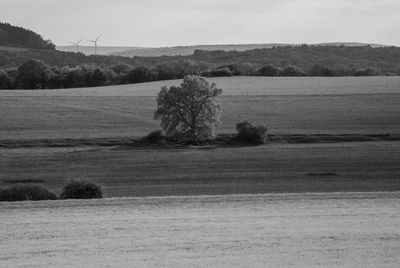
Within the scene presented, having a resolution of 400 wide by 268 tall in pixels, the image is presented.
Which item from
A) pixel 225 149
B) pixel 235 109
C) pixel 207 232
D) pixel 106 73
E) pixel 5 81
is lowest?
Answer: pixel 225 149

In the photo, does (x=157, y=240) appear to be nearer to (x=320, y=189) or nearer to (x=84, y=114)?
(x=320, y=189)

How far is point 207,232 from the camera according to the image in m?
19.0

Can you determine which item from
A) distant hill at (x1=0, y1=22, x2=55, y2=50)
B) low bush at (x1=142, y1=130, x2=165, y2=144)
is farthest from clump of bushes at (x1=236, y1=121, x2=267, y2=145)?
distant hill at (x1=0, y1=22, x2=55, y2=50)

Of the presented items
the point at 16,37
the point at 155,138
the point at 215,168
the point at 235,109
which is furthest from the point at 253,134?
the point at 16,37

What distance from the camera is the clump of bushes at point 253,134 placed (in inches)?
2191

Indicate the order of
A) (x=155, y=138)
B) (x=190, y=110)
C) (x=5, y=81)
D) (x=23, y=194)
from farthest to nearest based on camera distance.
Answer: (x=5, y=81) < (x=190, y=110) < (x=155, y=138) < (x=23, y=194)

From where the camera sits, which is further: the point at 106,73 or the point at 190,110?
the point at 106,73

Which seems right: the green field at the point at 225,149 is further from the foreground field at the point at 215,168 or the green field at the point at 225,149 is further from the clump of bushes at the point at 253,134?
the clump of bushes at the point at 253,134

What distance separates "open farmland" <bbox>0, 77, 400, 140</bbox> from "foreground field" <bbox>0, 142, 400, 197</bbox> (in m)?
7.69

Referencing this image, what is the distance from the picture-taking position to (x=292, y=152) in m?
49.5

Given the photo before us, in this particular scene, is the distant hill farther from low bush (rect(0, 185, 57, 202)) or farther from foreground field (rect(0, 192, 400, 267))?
foreground field (rect(0, 192, 400, 267))

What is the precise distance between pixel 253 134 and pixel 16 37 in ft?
382

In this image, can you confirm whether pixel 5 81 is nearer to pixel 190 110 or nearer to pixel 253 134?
pixel 190 110

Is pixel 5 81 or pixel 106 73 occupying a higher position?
pixel 106 73
